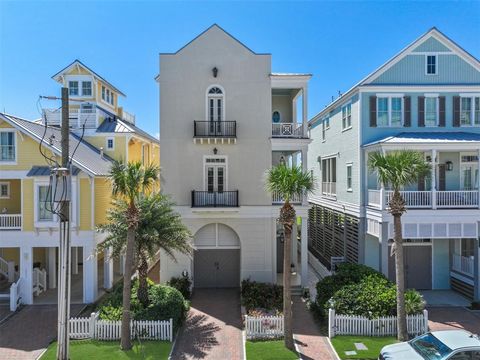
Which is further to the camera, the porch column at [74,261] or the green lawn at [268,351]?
the porch column at [74,261]

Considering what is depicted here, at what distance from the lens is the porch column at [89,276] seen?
16.9 metres

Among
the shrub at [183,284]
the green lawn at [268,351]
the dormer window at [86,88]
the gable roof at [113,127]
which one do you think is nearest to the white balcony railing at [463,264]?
the green lawn at [268,351]

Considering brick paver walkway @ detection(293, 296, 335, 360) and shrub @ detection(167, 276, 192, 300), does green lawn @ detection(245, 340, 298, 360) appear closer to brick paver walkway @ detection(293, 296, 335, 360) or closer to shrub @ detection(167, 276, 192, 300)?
brick paver walkway @ detection(293, 296, 335, 360)

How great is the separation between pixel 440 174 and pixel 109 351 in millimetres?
18432

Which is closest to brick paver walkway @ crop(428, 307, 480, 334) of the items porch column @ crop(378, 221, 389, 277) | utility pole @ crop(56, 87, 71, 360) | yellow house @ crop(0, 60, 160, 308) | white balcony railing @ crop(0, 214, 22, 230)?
porch column @ crop(378, 221, 389, 277)

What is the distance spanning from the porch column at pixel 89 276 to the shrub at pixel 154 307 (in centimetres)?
322

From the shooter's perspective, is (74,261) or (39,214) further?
(74,261)

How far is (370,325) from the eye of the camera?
1286cm

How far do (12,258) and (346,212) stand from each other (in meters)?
20.8

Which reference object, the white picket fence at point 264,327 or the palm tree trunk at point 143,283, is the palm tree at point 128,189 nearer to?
the palm tree trunk at point 143,283

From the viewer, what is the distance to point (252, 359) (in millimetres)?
11211

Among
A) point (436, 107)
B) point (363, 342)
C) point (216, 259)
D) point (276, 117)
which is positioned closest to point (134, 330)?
point (216, 259)

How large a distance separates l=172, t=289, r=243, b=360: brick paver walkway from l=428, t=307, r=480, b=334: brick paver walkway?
8.40 m

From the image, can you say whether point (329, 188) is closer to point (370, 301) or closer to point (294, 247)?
point (294, 247)
